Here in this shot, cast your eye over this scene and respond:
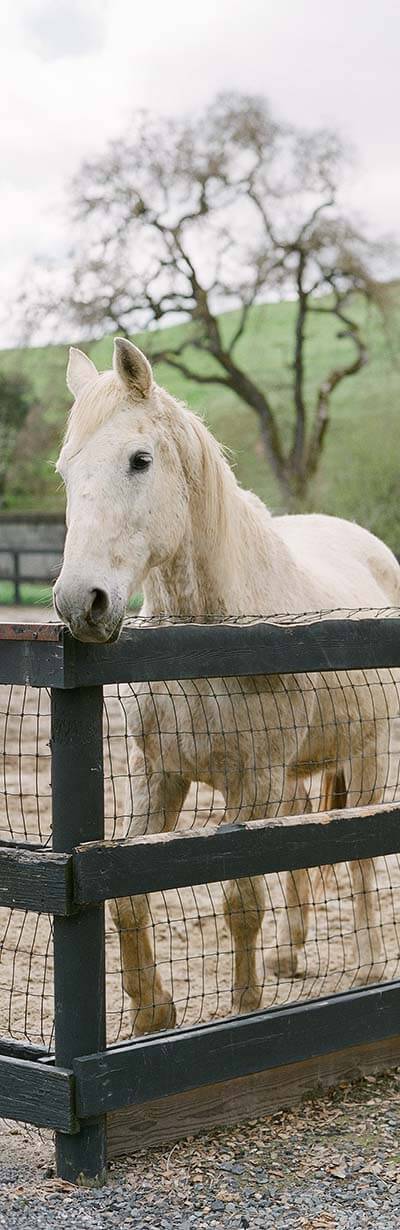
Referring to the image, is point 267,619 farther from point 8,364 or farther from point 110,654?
point 8,364

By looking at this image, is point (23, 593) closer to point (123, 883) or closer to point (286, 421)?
point (286, 421)

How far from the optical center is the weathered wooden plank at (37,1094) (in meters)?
2.77

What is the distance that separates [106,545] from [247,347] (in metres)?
41.3

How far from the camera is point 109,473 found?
3.06 metres

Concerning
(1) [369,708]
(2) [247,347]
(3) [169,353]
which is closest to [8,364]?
(3) [169,353]

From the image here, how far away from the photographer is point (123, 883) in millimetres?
2822

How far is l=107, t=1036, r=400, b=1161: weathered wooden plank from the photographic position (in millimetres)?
2979

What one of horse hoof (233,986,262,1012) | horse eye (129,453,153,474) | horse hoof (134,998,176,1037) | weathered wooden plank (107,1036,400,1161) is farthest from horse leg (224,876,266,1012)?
horse eye (129,453,153,474)

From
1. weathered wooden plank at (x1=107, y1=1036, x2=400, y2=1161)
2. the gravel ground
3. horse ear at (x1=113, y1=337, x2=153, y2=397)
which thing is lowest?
the gravel ground

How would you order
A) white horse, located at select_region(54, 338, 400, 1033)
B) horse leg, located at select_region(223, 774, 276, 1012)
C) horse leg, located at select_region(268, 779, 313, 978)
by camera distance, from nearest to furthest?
white horse, located at select_region(54, 338, 400, 1033) → horse leg, located at select_region(223, 774, 276, 1012) → horse leg, located at select_region(268, 779, 313, 978)

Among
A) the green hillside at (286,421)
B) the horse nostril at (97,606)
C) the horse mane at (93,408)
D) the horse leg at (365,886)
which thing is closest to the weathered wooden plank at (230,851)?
the horse nostril at (97,606)

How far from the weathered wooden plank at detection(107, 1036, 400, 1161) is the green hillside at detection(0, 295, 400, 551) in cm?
1697

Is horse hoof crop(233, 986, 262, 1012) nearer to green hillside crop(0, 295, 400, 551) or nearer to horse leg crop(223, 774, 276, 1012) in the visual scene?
horse leg crop(223, 774, 276, 1012)

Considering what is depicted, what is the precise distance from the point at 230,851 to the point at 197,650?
53 centimetres
